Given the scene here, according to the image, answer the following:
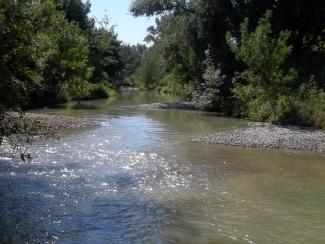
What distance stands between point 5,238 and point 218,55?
33349mm

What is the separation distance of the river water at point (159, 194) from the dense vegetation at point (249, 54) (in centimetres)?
1005

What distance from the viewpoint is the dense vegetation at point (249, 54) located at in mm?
30312

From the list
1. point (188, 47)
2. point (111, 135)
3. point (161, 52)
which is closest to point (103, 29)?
point (161, 52)

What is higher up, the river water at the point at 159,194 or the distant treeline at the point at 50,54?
the distant treeline at the point at 50,54

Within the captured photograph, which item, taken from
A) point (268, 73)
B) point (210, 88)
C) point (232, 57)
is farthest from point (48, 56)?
point (268, 73)

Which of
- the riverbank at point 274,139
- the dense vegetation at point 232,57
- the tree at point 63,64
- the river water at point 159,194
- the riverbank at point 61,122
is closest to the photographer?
the river water at point 159,194

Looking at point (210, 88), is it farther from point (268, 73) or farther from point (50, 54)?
point (50, 54)

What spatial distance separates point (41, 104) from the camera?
4138cm

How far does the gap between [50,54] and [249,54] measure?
18.0 metres

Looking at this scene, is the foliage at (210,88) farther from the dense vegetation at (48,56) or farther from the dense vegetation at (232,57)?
the dense vegetation at (48,56)

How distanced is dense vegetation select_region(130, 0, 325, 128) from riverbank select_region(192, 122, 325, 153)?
94.9 inches

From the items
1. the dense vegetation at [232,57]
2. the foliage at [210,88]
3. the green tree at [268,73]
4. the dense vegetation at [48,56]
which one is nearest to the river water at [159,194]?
the dense vegetation at [48,56]

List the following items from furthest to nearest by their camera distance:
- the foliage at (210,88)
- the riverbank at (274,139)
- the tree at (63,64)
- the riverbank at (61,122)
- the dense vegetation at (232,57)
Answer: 1. the tree at (63,64)
2. the foliage at (210,88)
3. the dense vegetation at (232,57)
4. the riverbank at (61,122)
5. the riverbank at (274,139)

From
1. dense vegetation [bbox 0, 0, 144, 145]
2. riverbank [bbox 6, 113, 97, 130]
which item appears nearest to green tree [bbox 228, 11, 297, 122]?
riverbank [bbox 6, 113, 97, 130]
